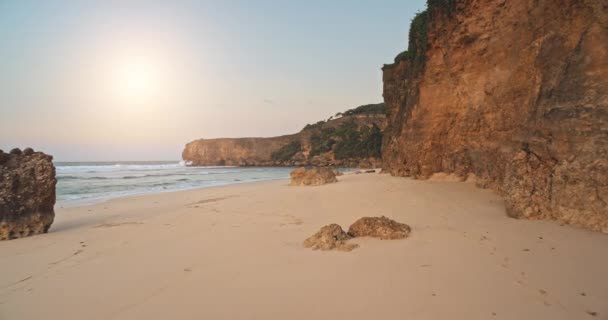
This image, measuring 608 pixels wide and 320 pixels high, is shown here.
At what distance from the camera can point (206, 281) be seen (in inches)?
115

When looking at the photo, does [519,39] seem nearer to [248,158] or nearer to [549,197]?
[549,197]

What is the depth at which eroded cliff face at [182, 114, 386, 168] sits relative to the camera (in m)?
50.6

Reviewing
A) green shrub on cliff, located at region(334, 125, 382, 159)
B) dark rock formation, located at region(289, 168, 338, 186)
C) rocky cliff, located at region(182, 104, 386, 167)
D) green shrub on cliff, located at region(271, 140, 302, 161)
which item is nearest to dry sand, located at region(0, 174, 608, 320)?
dark rock formation, located at region(289, 168, 338, 186)

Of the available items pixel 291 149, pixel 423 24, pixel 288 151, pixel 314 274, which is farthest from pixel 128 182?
pixel 288 151

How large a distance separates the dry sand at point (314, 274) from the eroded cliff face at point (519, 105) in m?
0.54

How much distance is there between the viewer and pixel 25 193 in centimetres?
586

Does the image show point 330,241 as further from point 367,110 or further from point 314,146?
point 367,110

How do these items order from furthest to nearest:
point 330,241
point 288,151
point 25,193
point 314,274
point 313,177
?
point 288,151
point 313,177
point 25,193
point 330,241
point 314,274

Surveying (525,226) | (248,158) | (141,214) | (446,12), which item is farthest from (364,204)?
(248,158)

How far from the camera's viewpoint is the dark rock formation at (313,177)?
45.4 feet

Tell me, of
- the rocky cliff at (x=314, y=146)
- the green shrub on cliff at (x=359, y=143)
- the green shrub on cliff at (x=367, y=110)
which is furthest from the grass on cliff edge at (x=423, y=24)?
the green shrub on cliff at (x=367, y=110)

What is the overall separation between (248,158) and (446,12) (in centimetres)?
6021

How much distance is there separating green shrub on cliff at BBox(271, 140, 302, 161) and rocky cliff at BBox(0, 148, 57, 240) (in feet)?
169

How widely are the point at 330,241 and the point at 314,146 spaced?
5137cm
